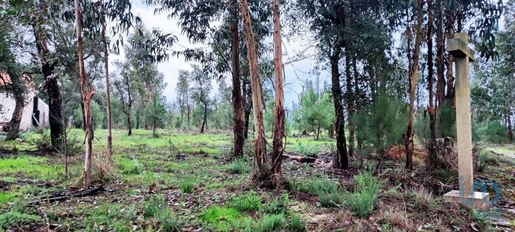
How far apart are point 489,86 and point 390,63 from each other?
1489 centimetres

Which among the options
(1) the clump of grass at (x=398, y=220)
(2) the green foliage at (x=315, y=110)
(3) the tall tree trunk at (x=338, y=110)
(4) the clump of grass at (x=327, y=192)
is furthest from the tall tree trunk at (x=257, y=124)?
(2) the green foliage at (x=315, y=110)

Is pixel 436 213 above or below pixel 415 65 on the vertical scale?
below

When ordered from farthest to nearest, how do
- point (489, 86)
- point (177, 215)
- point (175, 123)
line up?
point (175, 123) < point (489, 86) < point (177, 215)

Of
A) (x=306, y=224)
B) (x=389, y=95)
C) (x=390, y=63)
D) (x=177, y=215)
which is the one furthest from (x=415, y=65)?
(x=177, y=215)

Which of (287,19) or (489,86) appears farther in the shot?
(489,86)

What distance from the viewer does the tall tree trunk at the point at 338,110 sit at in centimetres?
777

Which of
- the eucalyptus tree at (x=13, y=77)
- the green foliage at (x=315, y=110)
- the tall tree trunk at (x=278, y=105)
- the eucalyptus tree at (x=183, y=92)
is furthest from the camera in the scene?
the eucalyptus tree at (x=183, y=92)

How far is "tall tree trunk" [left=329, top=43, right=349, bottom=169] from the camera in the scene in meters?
7.77

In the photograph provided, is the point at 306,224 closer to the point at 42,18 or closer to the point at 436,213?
the point at 436,213

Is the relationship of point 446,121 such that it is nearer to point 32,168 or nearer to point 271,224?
point 271,224

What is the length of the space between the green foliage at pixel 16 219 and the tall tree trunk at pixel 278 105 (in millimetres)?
3110

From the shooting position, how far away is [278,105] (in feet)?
17.3

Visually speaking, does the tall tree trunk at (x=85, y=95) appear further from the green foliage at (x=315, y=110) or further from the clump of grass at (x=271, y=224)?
the green foliage at (x=315, y=110)

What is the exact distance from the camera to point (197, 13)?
31.6ft
